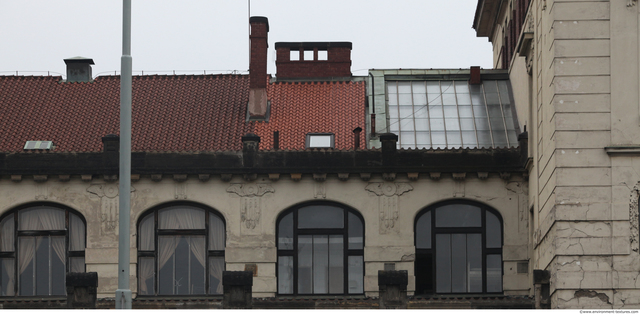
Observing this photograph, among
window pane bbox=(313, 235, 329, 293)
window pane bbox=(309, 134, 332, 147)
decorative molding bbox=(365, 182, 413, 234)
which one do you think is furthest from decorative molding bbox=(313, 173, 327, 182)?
window pane bbox=(309, 134, 332, 147)

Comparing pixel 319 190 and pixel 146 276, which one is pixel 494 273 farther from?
pixel 146 276

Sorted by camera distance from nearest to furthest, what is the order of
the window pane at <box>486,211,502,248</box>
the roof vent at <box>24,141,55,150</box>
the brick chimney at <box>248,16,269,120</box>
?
the window pane at <box>486,211,502,248</box>
the roof vent at <box>24,141,55,150</box>
the brick chimney at <box>248,16,269,120</box>

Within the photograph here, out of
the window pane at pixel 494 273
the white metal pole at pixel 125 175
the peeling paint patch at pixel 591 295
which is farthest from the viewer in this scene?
Answer: the window pane at pixel 494 273

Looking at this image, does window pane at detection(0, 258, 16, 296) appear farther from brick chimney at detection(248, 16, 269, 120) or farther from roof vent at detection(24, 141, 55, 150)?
brick chimney at detection(248, 16, 269, 120)

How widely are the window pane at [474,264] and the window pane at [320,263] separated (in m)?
4.27

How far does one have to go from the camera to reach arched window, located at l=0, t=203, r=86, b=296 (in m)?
33.4

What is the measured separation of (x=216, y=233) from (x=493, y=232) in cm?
841

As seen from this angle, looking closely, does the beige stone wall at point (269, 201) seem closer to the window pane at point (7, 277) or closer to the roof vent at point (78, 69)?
the window pane at point (7, 277)

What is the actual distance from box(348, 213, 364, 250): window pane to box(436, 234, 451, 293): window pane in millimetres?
2323

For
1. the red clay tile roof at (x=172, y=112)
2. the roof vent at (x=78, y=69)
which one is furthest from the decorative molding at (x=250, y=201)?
the roof vent at (x=78, y=69)

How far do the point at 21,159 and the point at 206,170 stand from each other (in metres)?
5.64

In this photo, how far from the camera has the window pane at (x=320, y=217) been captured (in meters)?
33.9

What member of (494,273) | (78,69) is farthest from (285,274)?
(78,69)

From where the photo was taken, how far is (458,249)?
33531 mm
